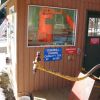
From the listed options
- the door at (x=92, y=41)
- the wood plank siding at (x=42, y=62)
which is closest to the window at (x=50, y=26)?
the wood plank siding at (x=42, y=62)

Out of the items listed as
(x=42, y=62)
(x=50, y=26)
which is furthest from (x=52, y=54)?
(x=50, y=26)

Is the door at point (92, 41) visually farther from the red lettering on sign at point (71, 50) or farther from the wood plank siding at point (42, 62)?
the red lettering on sign at point (71, 50)

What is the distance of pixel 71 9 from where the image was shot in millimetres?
6125

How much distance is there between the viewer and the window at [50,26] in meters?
5.75

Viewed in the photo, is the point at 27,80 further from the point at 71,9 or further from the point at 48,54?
the point at 71,9

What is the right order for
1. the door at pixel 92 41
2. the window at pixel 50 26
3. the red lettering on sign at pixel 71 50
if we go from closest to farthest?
the window at pixel 50 26 → the red lettering on sign at pixel 71 50 → the door at pixel 92 41

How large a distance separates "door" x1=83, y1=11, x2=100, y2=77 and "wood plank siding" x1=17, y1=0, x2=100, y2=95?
0.56ft

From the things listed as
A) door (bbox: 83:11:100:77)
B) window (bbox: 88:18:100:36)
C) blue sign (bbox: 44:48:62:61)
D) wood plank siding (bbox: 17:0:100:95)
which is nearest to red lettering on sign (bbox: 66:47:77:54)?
wood plank siding (bbox: 17:0:100:95)

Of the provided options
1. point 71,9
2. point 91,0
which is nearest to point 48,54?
point 71,9

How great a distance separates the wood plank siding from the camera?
5562mm

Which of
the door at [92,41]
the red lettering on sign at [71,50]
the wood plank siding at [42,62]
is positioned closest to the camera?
the wood plank siding at [42,62]

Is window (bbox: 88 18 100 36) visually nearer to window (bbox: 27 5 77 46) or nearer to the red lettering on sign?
window (bbox: 27 5 77 46)

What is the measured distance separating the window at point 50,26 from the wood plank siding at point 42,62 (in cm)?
13

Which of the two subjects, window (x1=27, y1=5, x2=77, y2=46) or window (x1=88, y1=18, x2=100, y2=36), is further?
window (x1=88, y1=18, x2=100, y2=36)
